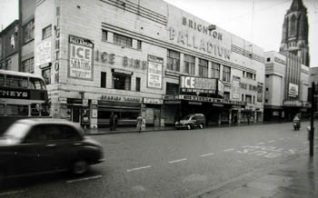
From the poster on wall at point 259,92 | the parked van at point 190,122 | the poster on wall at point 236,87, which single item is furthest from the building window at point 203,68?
the poster on wall at point 259,92

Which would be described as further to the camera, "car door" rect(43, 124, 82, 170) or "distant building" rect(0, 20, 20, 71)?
"distant building" rect(0, 20, 20, 71)

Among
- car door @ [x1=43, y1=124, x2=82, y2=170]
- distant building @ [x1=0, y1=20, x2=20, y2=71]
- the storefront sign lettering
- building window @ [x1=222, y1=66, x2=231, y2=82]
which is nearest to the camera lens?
car door @ [x1=43, y1=124, x2=82, y2=170]

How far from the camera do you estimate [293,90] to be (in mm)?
67000

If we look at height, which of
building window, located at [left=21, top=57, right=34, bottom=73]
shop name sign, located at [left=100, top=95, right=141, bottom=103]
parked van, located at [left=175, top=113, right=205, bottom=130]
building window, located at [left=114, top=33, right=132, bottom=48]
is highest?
building window, located at [left=114, top=33, right=132, bottom=48]

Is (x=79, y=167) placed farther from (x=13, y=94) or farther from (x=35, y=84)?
(x=35, y=84)

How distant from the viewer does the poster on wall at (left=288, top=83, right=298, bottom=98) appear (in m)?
65.4

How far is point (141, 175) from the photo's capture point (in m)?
7.95

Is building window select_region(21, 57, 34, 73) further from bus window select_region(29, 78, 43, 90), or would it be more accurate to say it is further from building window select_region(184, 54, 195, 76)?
building window select_region(184, 54, 195, 76)

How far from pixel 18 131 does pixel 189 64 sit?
3275cm

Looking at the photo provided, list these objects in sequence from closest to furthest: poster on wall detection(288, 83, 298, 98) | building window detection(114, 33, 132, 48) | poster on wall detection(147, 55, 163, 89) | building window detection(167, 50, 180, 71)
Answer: building window detection(114, 33, 132, 48) → poster on wall detection(147, 55, 163, 89) → building window detection(167, 50, 180, 71) → poster on wall detection(288, 83, 298, 98)

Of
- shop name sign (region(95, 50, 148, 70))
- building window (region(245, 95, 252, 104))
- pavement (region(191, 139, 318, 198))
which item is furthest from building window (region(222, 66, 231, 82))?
pavement (region(191, 139, 318, 198))

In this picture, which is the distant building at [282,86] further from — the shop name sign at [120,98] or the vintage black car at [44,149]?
the vintage black car at [44,149]

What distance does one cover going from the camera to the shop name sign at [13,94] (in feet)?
54.1

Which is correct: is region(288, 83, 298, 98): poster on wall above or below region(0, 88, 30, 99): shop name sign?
above
